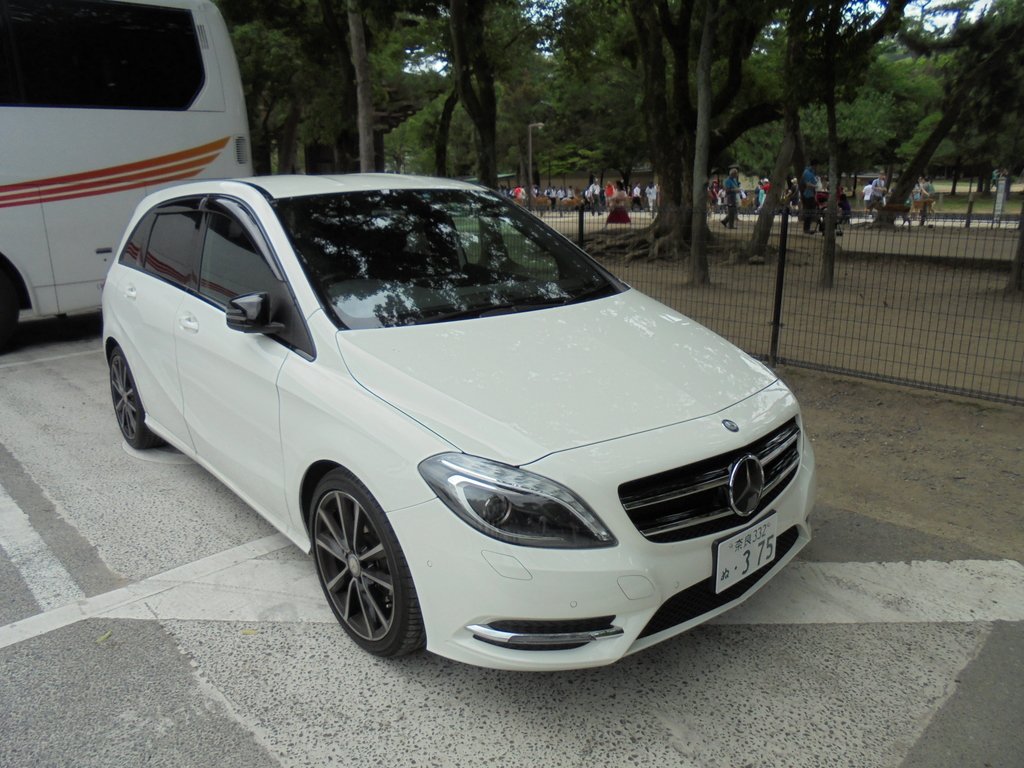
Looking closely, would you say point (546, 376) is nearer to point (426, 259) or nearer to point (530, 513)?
point (530, 513)

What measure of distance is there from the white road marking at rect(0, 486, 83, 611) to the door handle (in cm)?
128

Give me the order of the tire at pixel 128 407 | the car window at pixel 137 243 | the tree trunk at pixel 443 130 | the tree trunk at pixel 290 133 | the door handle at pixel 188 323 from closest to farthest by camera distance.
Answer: the door handle at pixel 188 323, the car window at pixel 137 243, the tire at pixel 128 407, the tree trunk at pixel 443 130, the tree trunk at pixel 290 133

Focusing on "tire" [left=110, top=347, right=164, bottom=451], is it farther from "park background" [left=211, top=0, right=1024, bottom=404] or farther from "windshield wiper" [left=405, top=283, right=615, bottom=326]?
"park background" [left=211, top=0, right=1024, bottom=404]

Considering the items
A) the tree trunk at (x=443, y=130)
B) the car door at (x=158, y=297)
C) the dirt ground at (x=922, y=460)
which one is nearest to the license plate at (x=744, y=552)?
the dirt ground at (x=922, y=460)

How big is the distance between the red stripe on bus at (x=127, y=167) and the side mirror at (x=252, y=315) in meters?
6.16

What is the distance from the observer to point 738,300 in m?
7.93

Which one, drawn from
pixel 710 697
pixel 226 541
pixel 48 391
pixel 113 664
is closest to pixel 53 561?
pixel 226 541

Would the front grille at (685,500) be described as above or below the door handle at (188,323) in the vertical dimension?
below

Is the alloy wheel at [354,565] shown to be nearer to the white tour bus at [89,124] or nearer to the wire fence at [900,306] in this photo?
the wire fence at [900,306]

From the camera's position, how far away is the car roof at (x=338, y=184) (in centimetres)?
413

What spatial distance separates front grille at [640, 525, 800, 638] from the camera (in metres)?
2.75

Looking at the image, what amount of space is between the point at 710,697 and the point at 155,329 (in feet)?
11.2

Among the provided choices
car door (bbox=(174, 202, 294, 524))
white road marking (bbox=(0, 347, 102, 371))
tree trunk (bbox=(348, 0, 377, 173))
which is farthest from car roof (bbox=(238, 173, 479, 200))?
tree trunk (bbox=(348, 0, 377, 173))

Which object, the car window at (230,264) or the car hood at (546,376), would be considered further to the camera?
the car window at (230,264)
